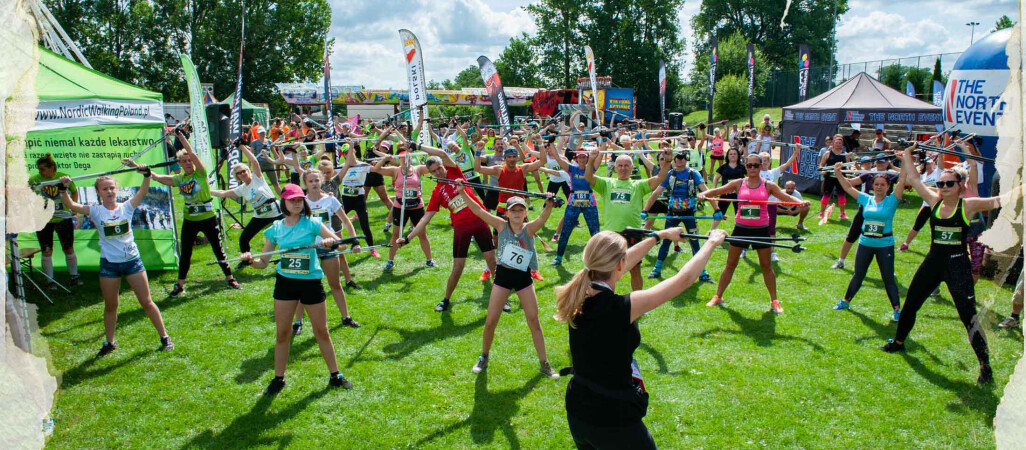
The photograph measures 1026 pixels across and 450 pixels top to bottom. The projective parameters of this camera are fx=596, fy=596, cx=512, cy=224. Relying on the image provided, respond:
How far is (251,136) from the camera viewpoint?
23.0m

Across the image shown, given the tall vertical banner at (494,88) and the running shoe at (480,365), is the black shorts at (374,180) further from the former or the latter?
the running shoe at (480,365)

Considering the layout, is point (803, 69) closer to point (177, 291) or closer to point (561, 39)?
point (177, 291)

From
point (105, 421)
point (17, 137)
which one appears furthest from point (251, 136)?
point (17, 137)

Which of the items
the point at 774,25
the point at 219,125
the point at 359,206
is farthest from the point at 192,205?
the point at 774,25

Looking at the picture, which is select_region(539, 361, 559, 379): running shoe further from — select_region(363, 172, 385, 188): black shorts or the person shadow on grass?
select_region(363, 172, 385, 188): black shorts

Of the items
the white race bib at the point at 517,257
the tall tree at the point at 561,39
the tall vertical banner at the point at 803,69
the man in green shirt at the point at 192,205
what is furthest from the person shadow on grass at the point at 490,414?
the tall tree at the point at 561,39

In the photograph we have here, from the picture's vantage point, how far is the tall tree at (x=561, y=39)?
6500 cm

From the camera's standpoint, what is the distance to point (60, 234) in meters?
9.29

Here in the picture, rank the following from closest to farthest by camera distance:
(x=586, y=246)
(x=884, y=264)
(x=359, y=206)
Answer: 1. (x=586, y=246)
2. (x=884, y=264)
3. (x=359, y=206)

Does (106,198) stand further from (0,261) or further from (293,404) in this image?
(0,261)

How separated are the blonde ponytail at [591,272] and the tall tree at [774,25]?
46787 millimetres

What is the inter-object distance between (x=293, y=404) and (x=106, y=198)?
3067 millimetres

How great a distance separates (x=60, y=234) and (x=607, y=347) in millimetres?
9731

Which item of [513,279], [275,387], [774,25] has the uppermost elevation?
[774,25]
